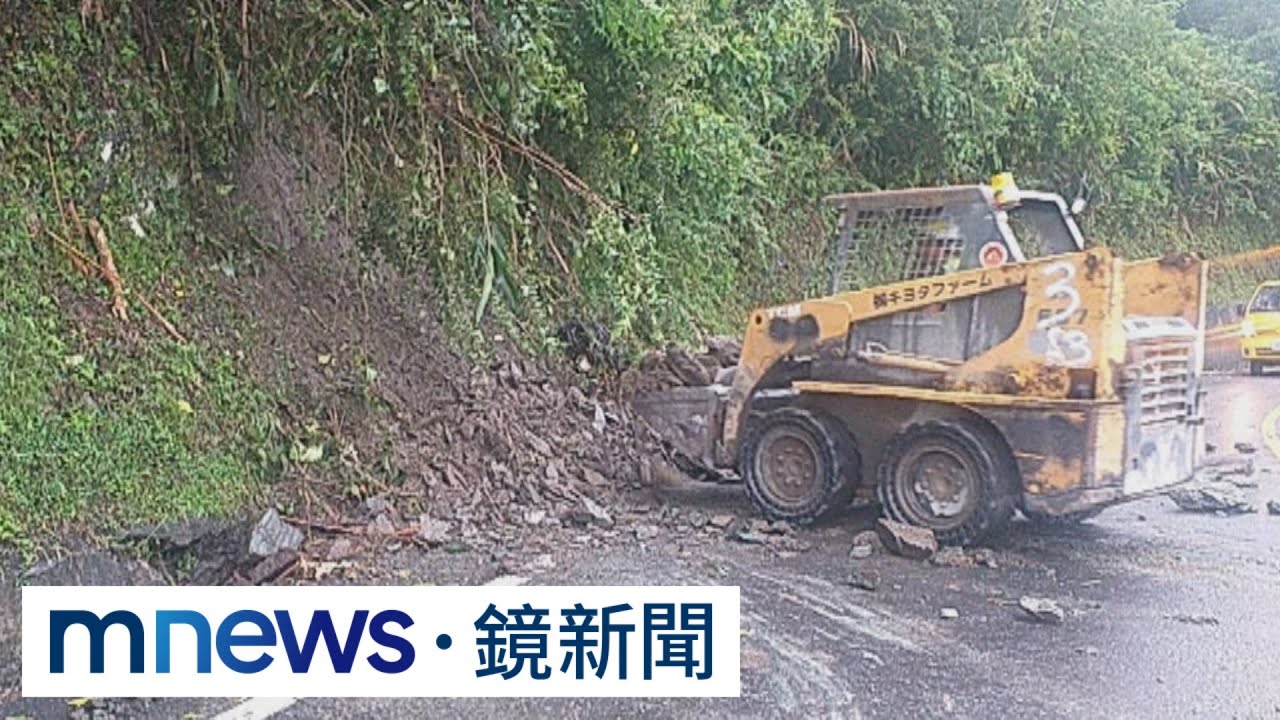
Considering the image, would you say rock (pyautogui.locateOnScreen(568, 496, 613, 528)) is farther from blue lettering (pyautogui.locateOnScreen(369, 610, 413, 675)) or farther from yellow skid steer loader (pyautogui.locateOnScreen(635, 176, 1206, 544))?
blue lettering (pyautogui.locateOnScreen(369, 610, 413, 675))

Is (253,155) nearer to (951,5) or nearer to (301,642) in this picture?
(301,642)

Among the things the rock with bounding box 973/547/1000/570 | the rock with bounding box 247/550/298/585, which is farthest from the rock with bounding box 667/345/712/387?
the rock with bounding box 247/550/298/585

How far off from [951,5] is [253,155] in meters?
1.38

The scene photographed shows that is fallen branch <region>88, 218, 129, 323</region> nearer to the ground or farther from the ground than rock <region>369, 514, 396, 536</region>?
farther from the ground

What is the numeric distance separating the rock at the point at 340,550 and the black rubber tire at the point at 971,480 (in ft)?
3.22

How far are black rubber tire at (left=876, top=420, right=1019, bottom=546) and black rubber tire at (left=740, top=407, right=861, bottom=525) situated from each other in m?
0.10

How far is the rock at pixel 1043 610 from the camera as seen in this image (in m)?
1.97

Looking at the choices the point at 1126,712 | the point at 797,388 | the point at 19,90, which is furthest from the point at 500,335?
the point at 1126,712

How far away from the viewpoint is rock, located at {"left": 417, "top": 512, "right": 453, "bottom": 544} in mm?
2303

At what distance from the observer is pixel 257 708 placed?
180cm

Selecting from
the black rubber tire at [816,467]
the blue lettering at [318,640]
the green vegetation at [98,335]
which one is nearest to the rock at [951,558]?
the black rubber tire at [816,467]

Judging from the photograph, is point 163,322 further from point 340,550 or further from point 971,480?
point 971,480

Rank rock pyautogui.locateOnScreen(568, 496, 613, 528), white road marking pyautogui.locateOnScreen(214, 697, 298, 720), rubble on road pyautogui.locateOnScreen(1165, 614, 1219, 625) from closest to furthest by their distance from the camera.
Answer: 1. white road marking pyautogui.locateOnScreen(214, 697, 298, 720)
2. rubble on road pyautogui.locateOnScreen(1165, 614, 1219, 625)
3. rock pyautogui.locateOnScreen(568, 496, 613, 528)

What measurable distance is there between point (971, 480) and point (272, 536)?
1257 mm
